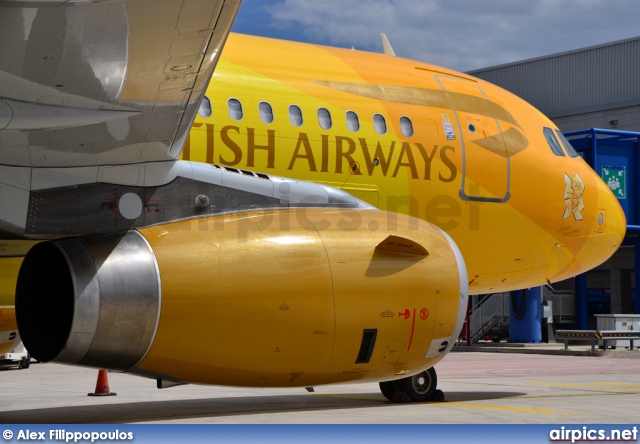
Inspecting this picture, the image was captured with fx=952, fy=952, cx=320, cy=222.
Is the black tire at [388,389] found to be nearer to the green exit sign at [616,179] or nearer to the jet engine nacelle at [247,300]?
the jet engine nacelle at [247,300]

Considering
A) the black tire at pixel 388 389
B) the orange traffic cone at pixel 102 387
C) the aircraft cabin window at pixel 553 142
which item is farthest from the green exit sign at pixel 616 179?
the orange traffic cone at pixel 102 387

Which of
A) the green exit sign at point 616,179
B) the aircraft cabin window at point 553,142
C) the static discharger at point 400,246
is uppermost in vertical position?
the green exit sign at point 616,179

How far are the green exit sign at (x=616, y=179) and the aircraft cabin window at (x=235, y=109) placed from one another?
28.0 meters

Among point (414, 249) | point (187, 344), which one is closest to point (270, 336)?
point (187, 344)

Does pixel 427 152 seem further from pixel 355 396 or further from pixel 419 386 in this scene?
pixel 355 396

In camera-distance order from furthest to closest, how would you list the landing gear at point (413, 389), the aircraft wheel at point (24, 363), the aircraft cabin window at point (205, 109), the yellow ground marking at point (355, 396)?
the aircraft wheel at point (24, 363) → the yellow ground marking at point (355, 396) → the landing gear at point (413, 389) → the aircraft cabin window at point (205, 109)

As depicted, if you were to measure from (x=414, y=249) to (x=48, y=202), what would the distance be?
152 inches

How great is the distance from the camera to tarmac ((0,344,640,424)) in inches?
466

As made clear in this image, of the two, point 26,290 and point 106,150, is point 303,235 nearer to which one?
point 106,150

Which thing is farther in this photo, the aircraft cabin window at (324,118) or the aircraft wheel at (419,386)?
the aircraft wheel at (419,386)

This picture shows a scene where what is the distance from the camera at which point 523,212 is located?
1388 cm

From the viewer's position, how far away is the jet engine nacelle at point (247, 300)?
882 centimetres

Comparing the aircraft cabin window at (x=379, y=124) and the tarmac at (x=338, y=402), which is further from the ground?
the aircraft cabin window at (x=379, y=124)

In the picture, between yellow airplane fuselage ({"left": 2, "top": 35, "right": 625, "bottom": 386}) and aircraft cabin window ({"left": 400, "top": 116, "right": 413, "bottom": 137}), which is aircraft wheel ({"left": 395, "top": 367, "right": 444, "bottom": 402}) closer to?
yellow airplane fuselage ({"left": 2, "top": 35, "right": 625, "bottom": 386})
